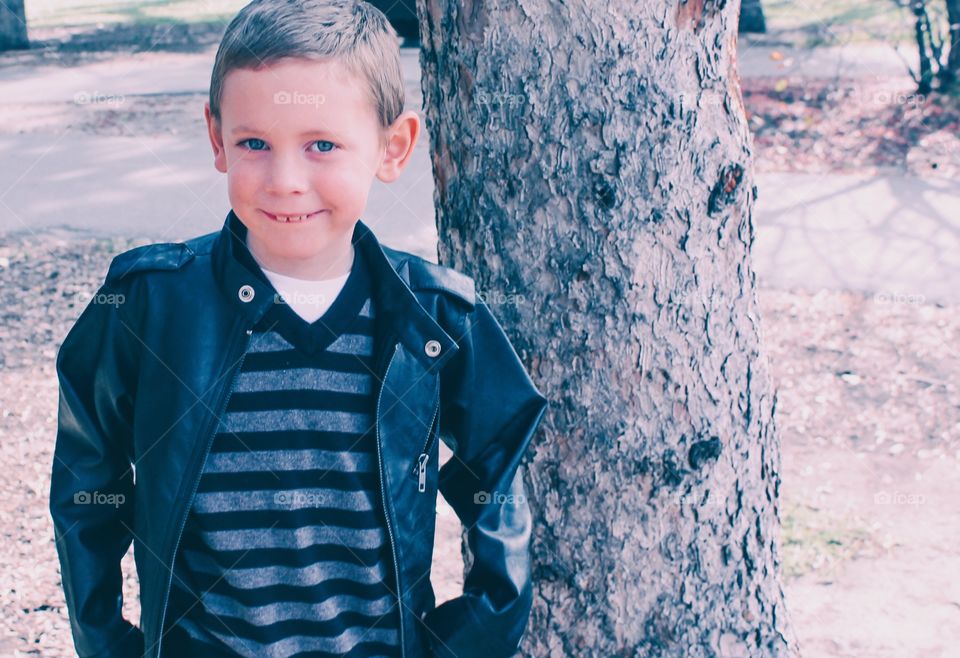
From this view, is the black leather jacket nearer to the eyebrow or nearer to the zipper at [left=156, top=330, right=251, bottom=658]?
the zipper at [left=156, top=330, right=251, bottom=658]

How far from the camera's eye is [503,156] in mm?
2268

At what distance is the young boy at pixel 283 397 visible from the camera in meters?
1.81

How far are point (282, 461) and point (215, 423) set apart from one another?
5.0 inches

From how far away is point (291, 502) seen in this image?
185cm

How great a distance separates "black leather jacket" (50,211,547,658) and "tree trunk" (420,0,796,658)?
14.4 inches

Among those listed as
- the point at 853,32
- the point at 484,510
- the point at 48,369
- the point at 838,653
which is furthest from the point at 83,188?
the point at 853,32

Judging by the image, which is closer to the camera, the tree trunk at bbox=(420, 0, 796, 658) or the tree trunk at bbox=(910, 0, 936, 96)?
the tree trunk at bbox=(420, 0, 796, 658)

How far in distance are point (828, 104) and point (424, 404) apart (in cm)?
1049

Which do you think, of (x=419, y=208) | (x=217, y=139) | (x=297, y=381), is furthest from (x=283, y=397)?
(x=419, y=208)

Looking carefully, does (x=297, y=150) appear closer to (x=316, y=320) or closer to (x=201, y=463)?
(x=316, y=320)

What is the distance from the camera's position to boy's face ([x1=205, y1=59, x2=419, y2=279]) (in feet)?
5.82

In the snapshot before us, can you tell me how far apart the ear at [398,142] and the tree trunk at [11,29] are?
50.3 feet

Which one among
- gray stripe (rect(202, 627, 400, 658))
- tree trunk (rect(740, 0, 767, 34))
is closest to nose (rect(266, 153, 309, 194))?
gray stripe (rect(202, 627, 400, 658))

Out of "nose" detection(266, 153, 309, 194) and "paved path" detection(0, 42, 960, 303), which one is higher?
"nose" detection(266, 153, 309, 194)
